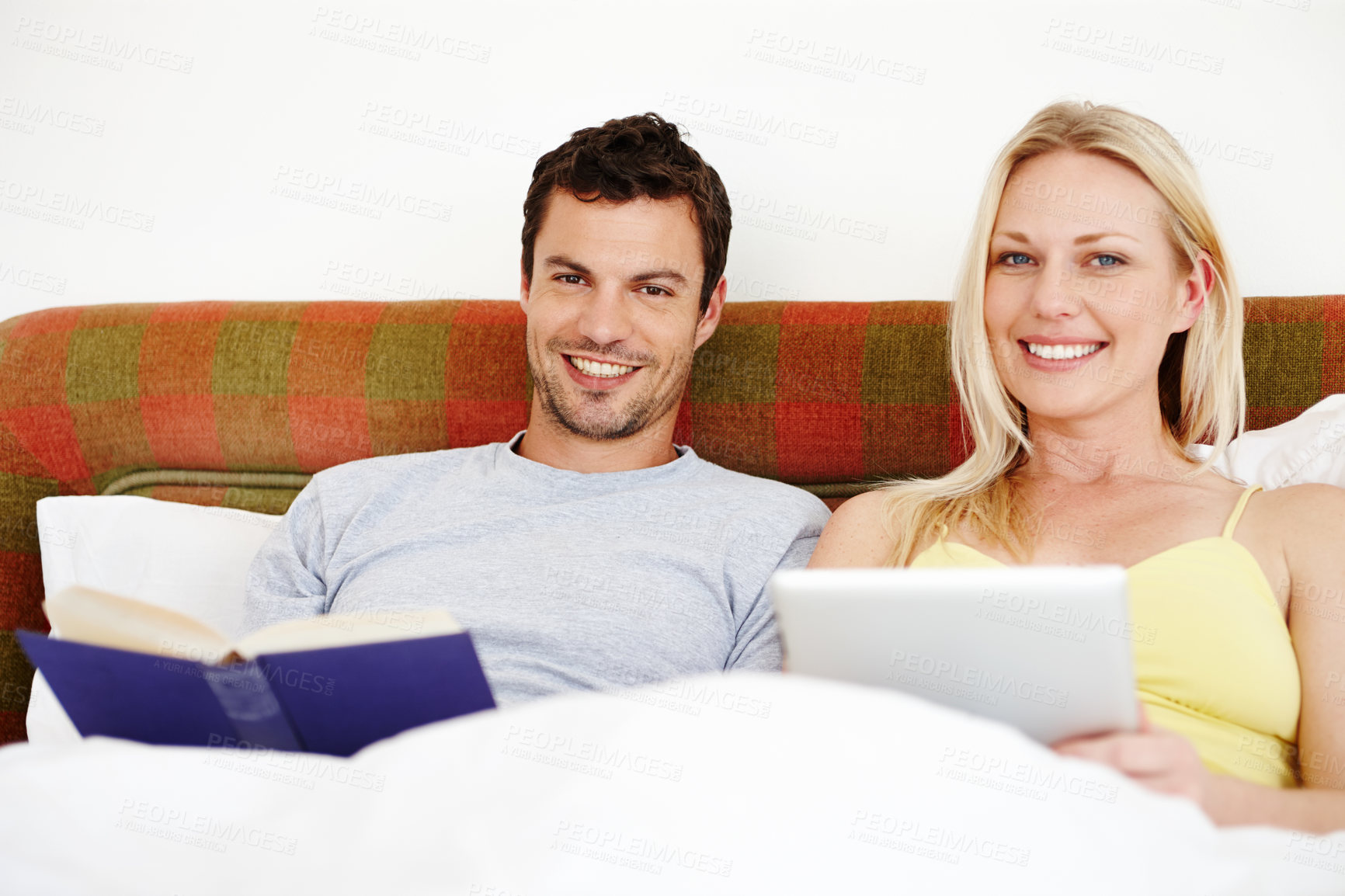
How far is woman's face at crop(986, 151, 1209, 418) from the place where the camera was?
1255 millimetres

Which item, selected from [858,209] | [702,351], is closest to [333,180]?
[702,351]

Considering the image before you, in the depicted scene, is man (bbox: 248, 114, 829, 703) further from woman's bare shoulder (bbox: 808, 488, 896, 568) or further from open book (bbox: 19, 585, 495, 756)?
open book (bbox: 19, 585, 495, 756)

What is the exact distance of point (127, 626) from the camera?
875 mm

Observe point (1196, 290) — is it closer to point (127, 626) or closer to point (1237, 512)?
point (1237, 512)

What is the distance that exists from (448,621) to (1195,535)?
0.84 m

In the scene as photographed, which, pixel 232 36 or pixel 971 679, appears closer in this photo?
pixel 971 679

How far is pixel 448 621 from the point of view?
2.89 feet

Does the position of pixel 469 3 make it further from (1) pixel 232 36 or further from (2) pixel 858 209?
(2) pixel 858 209

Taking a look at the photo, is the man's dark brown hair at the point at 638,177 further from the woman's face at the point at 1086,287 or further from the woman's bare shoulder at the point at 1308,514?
the woman's bare shoulder at the point at 1308,514

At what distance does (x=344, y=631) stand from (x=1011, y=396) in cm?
94

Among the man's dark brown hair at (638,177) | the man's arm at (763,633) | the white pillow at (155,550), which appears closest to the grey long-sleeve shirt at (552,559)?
the man's arm at (763,633)

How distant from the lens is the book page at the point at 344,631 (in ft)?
2.74

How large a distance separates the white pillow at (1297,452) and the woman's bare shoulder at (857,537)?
0.45m

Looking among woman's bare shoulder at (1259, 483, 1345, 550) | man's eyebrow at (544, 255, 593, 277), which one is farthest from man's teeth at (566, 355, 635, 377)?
woman's bare shoulder at (1259, 483, 1345, 550)
